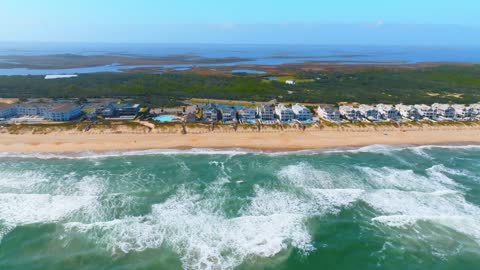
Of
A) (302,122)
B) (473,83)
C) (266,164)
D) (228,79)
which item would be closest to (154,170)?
(266,164)

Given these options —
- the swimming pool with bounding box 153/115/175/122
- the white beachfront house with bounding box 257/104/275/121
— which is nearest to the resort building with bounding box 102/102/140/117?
the swimming pool with bounding box 153/115/175/122

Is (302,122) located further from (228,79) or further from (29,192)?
(228,79)

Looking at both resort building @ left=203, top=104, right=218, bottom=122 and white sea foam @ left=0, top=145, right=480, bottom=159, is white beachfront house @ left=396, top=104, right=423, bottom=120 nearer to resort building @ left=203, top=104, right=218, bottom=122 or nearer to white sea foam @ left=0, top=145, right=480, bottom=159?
white sea foam @ left=0, top=145, right=480, bottom=159

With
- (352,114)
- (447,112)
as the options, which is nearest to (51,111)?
(352,114)

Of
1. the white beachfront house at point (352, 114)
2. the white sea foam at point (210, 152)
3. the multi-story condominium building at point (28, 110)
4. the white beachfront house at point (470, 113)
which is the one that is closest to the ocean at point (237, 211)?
the white sea foam at point (210, 152)

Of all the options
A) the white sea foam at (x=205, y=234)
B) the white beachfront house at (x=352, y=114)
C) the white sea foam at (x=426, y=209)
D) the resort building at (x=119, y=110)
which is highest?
the white beachfront house at (x=352, y=114)

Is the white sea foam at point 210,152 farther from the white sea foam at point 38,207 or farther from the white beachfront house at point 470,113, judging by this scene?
the white beachfront house at point 470,113

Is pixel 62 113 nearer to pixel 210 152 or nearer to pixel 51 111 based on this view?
pixel 51 111
